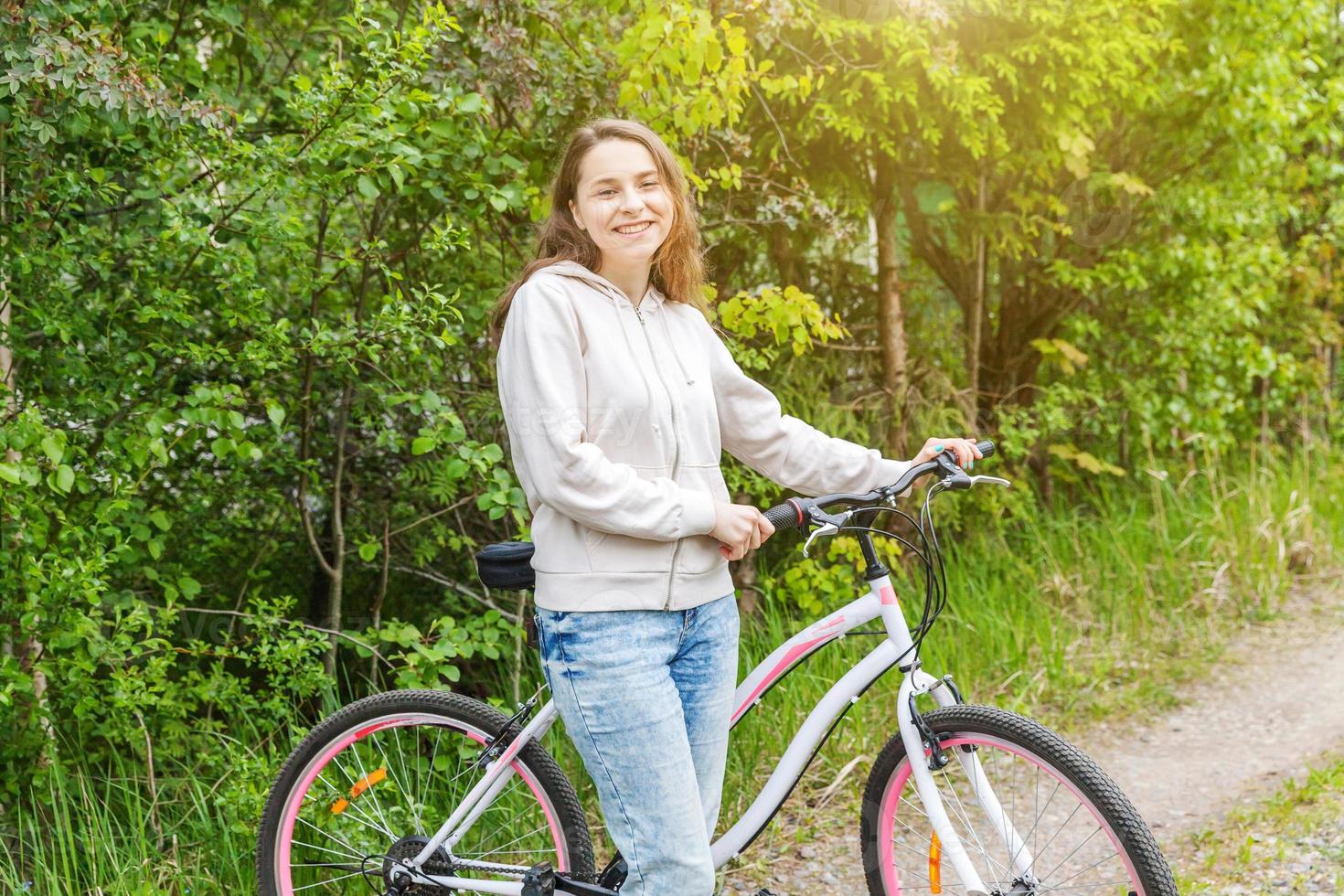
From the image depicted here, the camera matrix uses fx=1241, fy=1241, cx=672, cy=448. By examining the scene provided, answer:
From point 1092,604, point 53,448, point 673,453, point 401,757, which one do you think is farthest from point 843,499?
point 1092,604

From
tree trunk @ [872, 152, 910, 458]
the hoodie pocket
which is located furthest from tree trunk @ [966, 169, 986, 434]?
the hoodie pocket

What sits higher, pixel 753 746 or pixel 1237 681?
pixel 753 746

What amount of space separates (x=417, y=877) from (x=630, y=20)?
2572mm

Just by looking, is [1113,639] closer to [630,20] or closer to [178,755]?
[630,20]

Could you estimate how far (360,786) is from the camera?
9.02 ft

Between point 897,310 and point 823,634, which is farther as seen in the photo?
point 897,310

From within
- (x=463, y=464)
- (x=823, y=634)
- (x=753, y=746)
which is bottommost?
(x=753, y=746)

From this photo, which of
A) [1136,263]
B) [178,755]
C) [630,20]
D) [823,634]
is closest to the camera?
[823,634]

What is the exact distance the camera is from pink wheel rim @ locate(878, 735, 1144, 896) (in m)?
2.27

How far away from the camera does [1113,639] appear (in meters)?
5.07

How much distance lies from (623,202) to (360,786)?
1417 millimetres

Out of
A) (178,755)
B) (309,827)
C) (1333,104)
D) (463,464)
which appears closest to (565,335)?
(463,464)

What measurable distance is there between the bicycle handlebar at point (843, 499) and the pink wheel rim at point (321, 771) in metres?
0.78

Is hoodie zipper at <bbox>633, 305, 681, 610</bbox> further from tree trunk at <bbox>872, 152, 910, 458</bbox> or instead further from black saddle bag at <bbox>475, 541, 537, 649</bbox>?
tree trunk at <bbox>872, 152, 910, 458</bbox>
